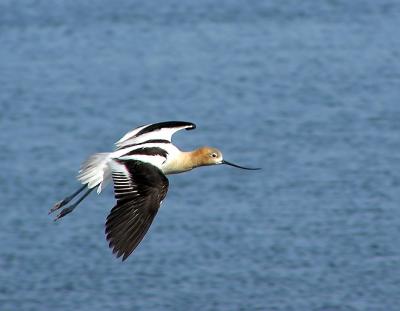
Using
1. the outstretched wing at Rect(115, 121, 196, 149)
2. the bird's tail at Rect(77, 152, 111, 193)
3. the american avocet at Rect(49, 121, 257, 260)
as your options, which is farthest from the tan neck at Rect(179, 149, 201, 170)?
the bird's tail at Rect(77, 152, 111, 193)

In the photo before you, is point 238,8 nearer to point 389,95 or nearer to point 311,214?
point 389,95

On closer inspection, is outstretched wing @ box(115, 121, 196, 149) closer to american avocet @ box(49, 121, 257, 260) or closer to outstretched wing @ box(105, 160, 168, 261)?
american avocet @ box(49, 121, 257, 260)

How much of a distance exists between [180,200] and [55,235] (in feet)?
4.82

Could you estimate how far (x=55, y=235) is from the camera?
42.7ft

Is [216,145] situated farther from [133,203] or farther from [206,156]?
[133,203]

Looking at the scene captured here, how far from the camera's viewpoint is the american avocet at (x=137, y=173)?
668 cm

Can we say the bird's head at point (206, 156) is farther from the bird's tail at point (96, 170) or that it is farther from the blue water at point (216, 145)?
the blue water at point (216, 145)

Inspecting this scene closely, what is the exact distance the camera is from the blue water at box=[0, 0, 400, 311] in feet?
39.3

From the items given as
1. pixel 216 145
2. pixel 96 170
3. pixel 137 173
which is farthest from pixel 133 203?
pixel 216 145

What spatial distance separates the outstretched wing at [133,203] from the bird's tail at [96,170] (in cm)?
45

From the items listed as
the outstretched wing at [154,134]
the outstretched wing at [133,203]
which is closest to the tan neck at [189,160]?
the outstretched wing at [154,134]

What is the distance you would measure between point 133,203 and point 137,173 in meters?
0.25

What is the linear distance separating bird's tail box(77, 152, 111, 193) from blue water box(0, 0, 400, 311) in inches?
156

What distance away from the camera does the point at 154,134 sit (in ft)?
26.6
